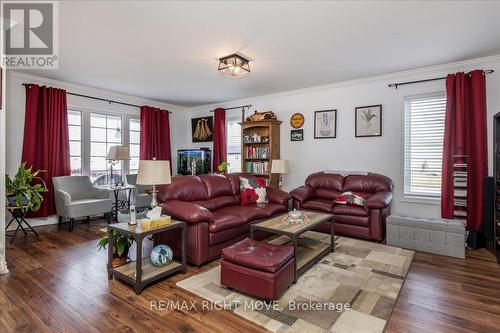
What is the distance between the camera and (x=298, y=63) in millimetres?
3809

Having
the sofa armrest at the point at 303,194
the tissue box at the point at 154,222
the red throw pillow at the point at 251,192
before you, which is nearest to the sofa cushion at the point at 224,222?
the tissue box at the point at 154,222

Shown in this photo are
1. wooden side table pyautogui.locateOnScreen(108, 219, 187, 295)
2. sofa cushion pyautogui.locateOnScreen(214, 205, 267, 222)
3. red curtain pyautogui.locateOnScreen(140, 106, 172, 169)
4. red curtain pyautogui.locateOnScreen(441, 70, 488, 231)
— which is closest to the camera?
wooden side table pyautogui.locateOnScreen(108, 219, 187, 295)

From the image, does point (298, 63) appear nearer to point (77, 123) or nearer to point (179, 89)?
point (179, 89)

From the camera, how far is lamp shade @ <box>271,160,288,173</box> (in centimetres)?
486

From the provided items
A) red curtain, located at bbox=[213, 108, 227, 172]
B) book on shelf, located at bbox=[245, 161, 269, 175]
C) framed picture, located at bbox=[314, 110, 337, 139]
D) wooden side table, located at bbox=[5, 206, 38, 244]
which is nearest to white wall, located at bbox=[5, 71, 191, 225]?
wooden side table, located at bbox=[5, 206, 38, 244]

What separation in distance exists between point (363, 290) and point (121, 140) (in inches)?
211

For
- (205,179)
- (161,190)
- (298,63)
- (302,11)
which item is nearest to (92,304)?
(161,190)

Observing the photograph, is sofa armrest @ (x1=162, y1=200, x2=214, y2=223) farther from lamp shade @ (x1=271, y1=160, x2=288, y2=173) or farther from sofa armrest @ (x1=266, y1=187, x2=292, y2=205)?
lamp shade @ (x1=271, y1=160, x2=288, y2=173)

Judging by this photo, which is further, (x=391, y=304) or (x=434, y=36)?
(x=434, y=36)

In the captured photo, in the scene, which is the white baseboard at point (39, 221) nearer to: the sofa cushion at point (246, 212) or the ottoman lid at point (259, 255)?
the sofa cushion at point (246, 212)

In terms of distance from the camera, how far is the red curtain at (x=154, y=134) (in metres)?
5.88

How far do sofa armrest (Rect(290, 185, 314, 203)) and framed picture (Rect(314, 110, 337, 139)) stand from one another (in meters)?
1.14

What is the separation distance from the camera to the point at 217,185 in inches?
155

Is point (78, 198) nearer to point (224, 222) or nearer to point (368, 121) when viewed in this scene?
point (224, 222)
